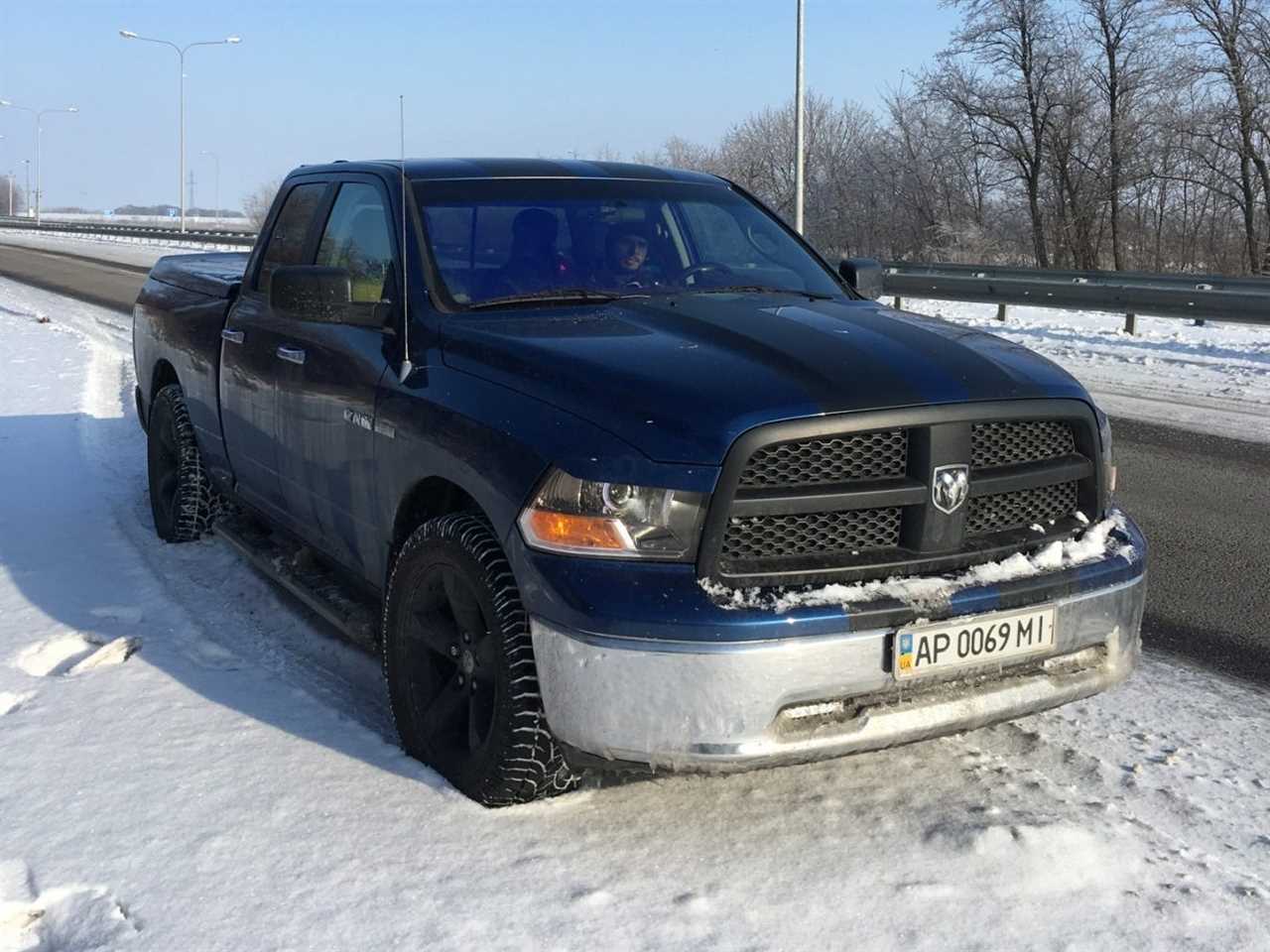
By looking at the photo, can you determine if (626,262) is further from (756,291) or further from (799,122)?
(799,122)

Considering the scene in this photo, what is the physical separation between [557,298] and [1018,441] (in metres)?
1.48

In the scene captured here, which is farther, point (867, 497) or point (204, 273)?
point (204, 273)

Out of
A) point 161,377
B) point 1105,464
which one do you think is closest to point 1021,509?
point 1105,464

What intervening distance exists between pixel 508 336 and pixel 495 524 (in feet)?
2.10

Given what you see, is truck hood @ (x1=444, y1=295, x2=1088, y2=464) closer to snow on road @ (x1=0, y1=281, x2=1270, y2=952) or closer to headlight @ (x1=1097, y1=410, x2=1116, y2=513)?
headlight @ (x1=1097, y1=410, x2=1116, y2=513)

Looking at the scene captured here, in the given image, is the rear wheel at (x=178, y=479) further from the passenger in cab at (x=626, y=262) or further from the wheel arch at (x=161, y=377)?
the passenger in cab at (x=626, y=262)

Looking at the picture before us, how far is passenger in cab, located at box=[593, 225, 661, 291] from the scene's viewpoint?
4125mm

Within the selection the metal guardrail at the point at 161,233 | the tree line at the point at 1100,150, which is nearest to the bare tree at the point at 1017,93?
the tree line at the point at 1100,150

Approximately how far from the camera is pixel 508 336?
3.54 m

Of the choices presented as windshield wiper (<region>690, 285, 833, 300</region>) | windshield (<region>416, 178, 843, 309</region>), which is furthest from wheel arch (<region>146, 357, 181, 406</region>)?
windshield wiper (<region>690, 285, 833, 300</region>)

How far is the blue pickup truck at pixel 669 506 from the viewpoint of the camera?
2.88m

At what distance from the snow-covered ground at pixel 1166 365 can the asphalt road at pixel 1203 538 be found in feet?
2.43

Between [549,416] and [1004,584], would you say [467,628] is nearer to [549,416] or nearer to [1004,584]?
[549,416]

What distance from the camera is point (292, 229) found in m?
5.12
